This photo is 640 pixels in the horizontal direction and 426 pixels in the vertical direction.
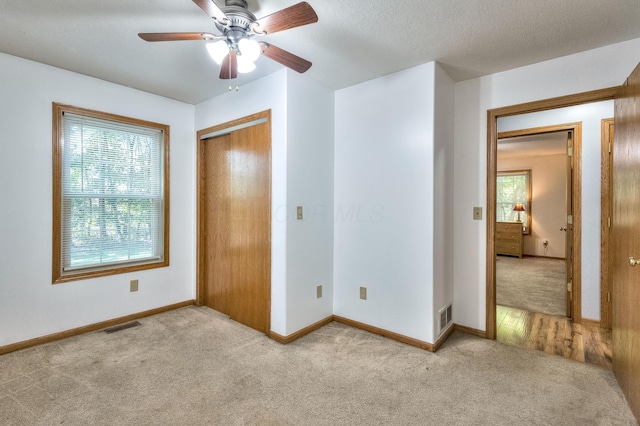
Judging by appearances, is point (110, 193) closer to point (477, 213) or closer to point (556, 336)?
point (477, 213)

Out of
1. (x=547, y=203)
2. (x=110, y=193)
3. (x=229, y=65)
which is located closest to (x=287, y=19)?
(x=229, y=65)

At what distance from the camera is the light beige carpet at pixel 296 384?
5.77 feet

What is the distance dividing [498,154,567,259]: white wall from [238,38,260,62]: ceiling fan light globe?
7438 mm

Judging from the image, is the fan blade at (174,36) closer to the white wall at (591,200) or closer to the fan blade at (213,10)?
the fan blade at (213,10)

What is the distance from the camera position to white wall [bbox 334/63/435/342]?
8.46 feet

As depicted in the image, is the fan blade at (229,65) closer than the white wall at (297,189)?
Yes

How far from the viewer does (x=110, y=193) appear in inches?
120

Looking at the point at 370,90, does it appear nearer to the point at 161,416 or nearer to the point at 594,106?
the point at 594,106

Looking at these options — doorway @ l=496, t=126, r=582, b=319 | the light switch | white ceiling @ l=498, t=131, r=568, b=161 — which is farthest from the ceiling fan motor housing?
doorway @ l=496, t=126, r=582, b=319

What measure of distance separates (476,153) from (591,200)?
4.61 feet

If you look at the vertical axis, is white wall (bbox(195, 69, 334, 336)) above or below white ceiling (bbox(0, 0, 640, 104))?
below

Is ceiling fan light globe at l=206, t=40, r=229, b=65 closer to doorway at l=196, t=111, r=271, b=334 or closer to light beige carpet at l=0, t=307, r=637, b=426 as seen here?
doorway at l=196, t=111, r=271, b=334

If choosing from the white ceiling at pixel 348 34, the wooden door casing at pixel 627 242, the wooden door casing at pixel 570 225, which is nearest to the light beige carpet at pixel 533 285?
the wooden door casing at pixel 570 225

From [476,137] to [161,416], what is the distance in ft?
10.6
